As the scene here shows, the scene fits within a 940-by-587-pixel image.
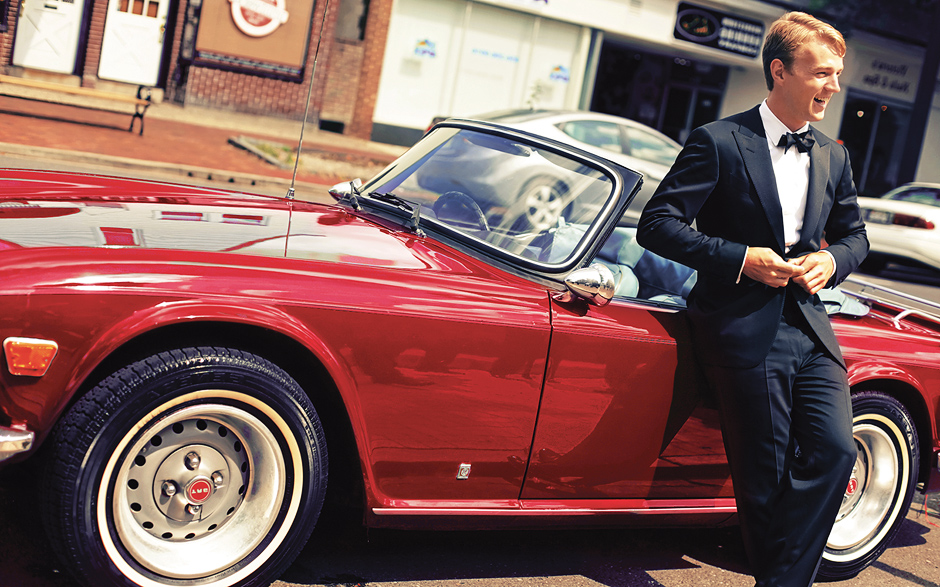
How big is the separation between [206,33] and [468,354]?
50.9 ft

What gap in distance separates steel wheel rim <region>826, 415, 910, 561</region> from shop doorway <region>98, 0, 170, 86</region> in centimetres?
1583

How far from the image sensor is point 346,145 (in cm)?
1708

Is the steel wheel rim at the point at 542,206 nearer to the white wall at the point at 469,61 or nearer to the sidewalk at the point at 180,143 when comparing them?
the sidewalk at the point at 180,143

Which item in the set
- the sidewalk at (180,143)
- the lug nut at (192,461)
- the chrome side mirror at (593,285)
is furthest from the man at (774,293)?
the sidewalk at (180,143)

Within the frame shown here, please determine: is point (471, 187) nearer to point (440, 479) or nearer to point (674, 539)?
point (440, 479)

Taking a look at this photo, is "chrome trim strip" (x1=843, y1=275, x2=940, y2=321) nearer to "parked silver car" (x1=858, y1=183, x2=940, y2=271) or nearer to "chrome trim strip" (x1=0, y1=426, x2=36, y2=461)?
"chrome trim strip" (x1=0, y1=426, x2=36, y2=461)

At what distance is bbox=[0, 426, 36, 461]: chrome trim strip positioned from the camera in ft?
6.90

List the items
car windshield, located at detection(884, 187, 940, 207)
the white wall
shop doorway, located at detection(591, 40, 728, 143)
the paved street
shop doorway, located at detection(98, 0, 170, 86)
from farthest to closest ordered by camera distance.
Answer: shop doorway, located at detection(591, 40, 728, 143), the white wall, shop doorway, located at detection(98, 0, 170, 86), car windshield, located at detection(884, 187, 940, 207), the paved street

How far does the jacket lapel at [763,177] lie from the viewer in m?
2.88

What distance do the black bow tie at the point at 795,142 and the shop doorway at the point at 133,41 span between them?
51.8 feet

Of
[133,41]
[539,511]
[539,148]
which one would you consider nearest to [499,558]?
[539,511]

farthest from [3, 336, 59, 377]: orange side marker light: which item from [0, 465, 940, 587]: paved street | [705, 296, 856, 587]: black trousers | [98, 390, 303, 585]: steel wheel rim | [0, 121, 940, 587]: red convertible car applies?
[705, 296, 856, 587]: black trousers

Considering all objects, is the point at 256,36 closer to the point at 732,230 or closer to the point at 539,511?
the point at 732,230

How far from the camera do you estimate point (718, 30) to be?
816 inches
